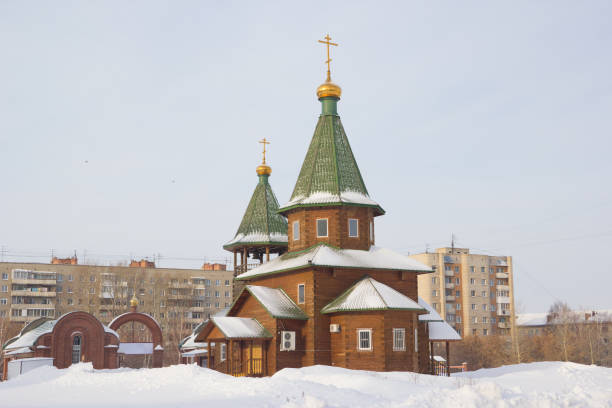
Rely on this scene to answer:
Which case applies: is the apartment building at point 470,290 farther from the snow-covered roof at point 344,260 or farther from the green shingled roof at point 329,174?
the snow-covered roof at point 344,260

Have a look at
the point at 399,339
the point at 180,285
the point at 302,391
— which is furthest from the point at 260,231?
the point at 180,285

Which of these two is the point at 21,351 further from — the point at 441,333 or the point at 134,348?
the point at 441,333

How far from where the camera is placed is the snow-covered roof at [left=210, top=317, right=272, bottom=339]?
942 inches

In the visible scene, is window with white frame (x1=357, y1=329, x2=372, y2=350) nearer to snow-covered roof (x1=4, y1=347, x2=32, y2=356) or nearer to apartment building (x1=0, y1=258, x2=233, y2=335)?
snow-covered roof (x1=4, y1=347, x2=32, y2=356)

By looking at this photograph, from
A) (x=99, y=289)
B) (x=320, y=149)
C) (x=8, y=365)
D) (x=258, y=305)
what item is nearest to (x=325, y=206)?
(x=320, y=149)

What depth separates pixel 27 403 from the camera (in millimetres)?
15320

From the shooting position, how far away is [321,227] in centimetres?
2708

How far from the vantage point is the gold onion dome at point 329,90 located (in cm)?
2912

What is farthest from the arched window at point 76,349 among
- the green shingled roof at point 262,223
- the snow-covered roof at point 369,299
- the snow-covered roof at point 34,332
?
the snow-covered roof at point 369,299

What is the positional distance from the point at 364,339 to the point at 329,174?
7.55 meters

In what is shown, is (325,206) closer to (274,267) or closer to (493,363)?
(274,267)

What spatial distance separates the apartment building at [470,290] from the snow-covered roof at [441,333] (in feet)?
140

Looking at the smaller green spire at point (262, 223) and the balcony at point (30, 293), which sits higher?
the smaller green spire at point (262, 223)

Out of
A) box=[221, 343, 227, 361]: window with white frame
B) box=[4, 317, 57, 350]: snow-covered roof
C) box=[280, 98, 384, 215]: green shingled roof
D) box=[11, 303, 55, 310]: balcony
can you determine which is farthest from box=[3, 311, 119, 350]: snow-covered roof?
box=[11, 303, 55, 310]: balcony
